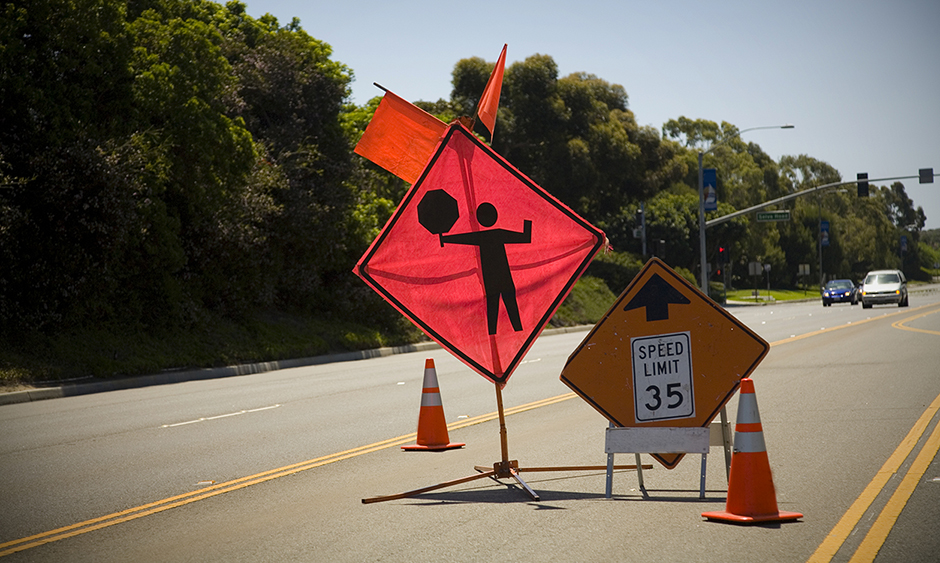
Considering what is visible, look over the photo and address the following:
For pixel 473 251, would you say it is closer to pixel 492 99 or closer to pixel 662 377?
pixel 492 99

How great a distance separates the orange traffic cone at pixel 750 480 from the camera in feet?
18.9

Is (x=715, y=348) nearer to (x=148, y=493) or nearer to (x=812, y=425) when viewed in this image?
(x=812, y=425)

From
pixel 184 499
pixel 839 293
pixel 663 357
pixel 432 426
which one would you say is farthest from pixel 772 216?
pixel 184 499

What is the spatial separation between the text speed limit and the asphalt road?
2.03 feet

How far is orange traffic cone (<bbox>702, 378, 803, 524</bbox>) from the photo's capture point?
577 centimetres

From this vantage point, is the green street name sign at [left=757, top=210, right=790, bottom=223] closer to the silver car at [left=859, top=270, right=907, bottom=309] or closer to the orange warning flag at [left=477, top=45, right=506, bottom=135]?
the silver car at [left=859, top=270, right=907, bottom=309]

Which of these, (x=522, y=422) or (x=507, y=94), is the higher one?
(x=507, y=94)

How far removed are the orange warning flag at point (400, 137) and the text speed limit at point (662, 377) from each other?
2.29 meters

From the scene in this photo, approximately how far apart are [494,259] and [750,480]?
2.57 meters

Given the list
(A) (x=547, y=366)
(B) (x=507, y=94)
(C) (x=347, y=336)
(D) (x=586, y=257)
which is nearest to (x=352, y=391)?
(A) (x=547, y=366)

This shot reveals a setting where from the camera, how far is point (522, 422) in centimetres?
1076

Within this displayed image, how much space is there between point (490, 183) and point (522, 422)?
4.33 meters

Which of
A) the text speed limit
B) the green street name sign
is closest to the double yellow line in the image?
the text speed limit

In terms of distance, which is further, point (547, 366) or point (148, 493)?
point (547, 366)
